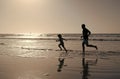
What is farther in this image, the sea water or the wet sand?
the sea water

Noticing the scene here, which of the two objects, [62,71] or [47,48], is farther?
[47,48]

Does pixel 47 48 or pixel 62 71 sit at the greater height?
pixel 62 71

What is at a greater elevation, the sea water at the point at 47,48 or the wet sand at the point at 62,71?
the wet sand at the point at 62,71

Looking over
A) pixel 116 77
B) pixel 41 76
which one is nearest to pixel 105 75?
pixel 116 77

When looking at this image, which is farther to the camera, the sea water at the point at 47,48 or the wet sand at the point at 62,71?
the sea water at the point at 47,48

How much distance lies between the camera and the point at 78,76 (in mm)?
13508

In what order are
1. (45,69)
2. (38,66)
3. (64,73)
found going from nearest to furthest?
(64,73)
(45,69)
(38,66)

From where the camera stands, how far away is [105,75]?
44.2ft

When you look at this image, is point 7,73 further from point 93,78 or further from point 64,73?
point 93,78

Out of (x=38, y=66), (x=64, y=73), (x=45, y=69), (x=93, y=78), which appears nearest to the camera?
(x=93, y=78)

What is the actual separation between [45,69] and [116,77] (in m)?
4.13

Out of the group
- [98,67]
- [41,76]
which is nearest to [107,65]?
[98,67]

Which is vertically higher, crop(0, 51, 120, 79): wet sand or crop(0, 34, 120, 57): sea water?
crop(0, 51, 120, 79): wet sand

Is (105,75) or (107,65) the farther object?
(107,65)
